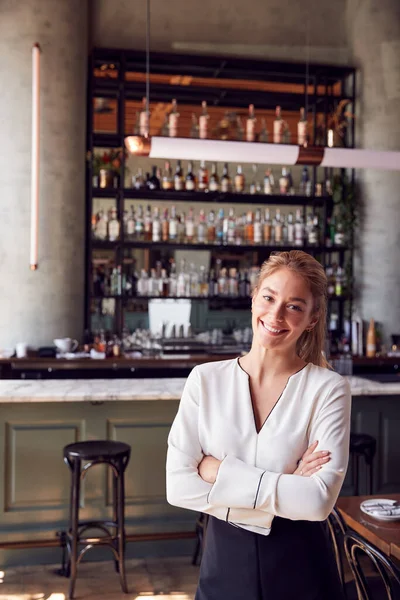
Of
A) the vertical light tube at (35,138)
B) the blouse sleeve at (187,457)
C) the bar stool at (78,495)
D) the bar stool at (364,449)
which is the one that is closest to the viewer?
the blouse sleeve at (187,457)

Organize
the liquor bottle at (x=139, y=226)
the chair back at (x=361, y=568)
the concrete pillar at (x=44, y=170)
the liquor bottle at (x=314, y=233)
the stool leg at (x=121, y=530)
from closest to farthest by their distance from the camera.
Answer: the chair back at (x=361, y=568) < the stool leg at (x=121, y=530) < the concrete pillar at (x=44, y=170) < the liquor bottle at (x=139, y=226) < the liquor bottle at (x=314, y=233)

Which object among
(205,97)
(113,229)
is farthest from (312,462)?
(205,97)

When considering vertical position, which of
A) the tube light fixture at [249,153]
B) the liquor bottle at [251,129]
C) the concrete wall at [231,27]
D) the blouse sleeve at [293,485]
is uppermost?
the concrete wall at [231,27]

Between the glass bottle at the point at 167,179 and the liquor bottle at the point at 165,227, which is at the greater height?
Answer: the glass bottle at the point at 167,179

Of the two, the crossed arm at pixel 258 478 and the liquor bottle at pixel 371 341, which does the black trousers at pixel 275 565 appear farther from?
the liquor bottle at pixel 371 341

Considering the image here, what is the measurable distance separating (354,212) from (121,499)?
4440 millimetres

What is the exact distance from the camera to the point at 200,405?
1817mm

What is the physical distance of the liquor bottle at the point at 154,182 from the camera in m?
6.92

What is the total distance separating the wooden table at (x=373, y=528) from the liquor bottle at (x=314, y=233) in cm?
458

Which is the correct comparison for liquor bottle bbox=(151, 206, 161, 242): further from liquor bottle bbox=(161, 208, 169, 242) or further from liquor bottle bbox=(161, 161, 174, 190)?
liquor bottle bbox=(161, 161, 174, 190)

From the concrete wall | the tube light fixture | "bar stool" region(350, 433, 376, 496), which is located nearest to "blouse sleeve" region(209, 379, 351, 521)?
"bar stool" region(350, 433, 376, 496)

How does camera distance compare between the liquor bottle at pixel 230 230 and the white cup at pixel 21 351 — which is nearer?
the white cup at pixel 21 351

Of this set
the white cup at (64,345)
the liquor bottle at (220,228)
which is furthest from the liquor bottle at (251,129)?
the white cup at (64,345)

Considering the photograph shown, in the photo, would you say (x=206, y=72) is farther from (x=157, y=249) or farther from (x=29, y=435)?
(x=29, y=435)
